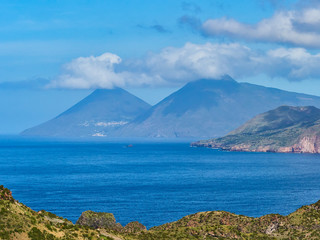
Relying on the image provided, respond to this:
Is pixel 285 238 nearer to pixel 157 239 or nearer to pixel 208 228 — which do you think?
pixel 208 228

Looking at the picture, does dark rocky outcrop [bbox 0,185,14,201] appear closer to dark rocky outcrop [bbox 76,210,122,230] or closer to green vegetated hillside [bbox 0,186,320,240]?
green vegetated hillside [bbox 0,186,320,240]

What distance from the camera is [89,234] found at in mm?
62312

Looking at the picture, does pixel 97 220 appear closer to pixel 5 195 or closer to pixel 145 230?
pixel 145 230

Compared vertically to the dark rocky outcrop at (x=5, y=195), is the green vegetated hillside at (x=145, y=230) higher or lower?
lower

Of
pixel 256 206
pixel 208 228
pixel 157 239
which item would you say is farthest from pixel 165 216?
pixel 157 239

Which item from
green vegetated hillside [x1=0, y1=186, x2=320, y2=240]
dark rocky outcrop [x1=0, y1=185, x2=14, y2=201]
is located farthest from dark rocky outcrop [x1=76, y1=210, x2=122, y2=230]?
dark rocky outcrop [x1=0, y1=185, x2=14, y2=201]

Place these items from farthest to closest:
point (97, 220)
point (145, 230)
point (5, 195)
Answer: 1. point (145, 230)
2. point (97, 220)
3. point (5, 195)

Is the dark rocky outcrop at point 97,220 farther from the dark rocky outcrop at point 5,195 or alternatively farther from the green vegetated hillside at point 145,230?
the dark rocky outcrop at point 5,195

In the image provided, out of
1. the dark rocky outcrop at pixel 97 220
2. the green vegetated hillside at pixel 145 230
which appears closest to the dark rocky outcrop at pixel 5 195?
the green vegetated hillside at pixel 145 230

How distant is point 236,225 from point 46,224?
47886 millimetres

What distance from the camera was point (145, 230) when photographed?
92562 mm

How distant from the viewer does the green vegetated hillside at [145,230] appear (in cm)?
5428

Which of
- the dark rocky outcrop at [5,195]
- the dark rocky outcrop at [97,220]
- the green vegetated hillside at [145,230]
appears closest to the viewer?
the green vegetated hillside at [145,230]

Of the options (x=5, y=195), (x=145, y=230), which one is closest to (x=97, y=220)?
(x=145, y=230)
